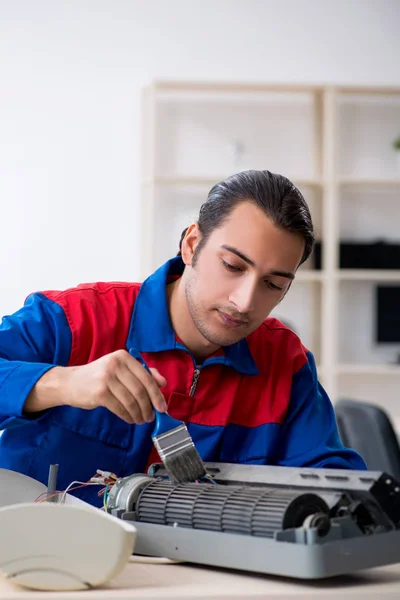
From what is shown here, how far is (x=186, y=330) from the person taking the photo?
160 cm

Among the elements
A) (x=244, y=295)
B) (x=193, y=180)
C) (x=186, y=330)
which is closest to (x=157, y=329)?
(x=186, y=330)

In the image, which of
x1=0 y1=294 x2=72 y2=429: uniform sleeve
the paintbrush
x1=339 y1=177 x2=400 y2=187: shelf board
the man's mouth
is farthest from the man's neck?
x1=339 y1=177 x2=400 y2=187: shelf board

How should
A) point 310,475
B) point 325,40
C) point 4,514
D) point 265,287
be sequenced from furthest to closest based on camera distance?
point 325,40, point 265,287, point 310,475, point 4,514

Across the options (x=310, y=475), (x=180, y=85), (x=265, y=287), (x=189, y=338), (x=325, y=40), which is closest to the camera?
(x=310, y=475)

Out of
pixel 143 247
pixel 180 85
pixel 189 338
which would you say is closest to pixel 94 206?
pixel 143 247

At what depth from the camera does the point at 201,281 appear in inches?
59.5

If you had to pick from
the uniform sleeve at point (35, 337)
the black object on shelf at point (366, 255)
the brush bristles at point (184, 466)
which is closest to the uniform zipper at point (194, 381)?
the uniform sleeve at point (35, 337)

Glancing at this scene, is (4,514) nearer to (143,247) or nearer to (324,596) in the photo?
(324,596)

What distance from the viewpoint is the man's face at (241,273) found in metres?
1.42

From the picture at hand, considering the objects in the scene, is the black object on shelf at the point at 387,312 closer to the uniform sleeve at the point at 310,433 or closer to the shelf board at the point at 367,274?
the shelf board at the point at 367,274

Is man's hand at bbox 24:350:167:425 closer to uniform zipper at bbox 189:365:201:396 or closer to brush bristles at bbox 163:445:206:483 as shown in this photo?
brush bristles at bbox 163:445:206:483

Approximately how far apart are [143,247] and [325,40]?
1.64 m

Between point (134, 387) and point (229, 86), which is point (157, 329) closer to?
point (134, 387)

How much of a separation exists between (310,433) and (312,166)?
3.72 m
